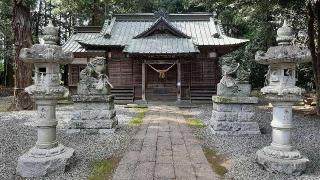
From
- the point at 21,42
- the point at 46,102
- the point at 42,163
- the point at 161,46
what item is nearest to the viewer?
the point at 42,163

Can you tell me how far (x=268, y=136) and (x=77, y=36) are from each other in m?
19.4

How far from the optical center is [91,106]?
10.1 meters

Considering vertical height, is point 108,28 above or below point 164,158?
above

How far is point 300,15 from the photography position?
54.5 ft

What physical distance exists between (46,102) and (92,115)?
374 cm

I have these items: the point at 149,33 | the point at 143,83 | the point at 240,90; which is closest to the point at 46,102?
the point at 240,90

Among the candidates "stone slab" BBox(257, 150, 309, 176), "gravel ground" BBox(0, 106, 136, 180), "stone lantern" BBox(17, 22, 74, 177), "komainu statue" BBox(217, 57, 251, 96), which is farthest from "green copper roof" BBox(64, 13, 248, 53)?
"stone slab" BBox(257, 150, 309, 176)

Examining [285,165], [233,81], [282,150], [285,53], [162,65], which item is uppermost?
[162,65]

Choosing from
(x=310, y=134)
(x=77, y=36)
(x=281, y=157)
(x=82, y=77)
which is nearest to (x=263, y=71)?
(x=77, y=36)

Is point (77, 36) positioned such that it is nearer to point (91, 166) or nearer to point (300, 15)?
point (300, 15)

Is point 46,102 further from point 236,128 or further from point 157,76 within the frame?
point 157,76

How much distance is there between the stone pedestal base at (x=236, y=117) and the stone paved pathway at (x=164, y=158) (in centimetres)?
98

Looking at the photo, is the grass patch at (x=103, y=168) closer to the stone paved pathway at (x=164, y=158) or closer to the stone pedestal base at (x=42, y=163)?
the stone paved pathway at (x=164, y=158)

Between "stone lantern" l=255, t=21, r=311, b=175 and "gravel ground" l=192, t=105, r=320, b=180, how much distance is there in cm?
21
